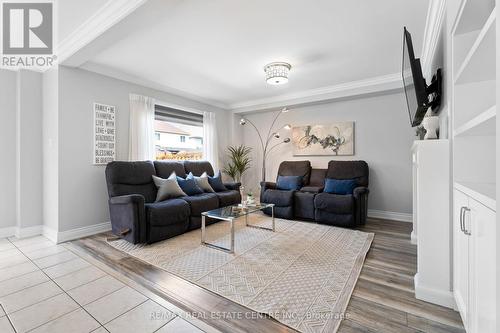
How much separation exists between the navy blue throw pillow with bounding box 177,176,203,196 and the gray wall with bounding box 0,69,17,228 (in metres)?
2.21

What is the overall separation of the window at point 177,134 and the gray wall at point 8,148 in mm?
1891

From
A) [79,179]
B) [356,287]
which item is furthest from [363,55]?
[79,179]

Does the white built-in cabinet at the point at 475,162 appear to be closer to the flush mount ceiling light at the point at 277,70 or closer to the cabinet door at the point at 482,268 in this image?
the cabinet door at the point at 482,268

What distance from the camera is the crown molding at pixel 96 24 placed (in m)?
1.87

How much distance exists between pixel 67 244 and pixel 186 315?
7.44ft

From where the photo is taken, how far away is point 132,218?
8.83ft

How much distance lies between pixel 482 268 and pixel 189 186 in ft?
11.2

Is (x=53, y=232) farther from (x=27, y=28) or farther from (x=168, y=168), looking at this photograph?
(x=27, y=28)

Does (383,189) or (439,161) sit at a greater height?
(439,161)

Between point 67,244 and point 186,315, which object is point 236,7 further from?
point 67,244

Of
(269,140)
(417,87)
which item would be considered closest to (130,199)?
(417,87)

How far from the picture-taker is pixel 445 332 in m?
1.38

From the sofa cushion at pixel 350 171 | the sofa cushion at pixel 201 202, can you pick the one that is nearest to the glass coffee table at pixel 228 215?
the sofa cushion at pixel 201 202

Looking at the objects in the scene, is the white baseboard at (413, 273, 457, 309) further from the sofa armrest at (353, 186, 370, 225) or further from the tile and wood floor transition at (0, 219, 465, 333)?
the sofa armrest at (353, 186, 370, 225)
